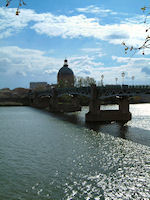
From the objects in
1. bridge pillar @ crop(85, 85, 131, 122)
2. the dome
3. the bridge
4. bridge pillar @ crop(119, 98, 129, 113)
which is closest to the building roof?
the dome

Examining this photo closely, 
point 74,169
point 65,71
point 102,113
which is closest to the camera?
point 74,169

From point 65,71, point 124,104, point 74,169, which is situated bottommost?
point 74,169

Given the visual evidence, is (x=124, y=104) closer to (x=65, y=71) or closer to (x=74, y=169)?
(x=74, y=169)

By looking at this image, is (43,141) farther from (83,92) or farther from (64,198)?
(83,92)

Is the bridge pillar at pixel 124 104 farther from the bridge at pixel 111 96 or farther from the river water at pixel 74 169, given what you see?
the river water at pixel 74 169

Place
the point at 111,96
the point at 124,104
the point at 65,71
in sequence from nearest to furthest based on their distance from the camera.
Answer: the point at 111,96, the point at 124,104, the point at 65,71

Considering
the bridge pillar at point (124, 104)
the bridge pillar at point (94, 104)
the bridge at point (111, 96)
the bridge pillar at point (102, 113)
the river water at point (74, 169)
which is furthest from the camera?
the bridge pillar at point (124, 104)

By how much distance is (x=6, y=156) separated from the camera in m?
24.1

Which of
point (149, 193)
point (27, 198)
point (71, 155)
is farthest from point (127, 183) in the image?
point (71, 155)

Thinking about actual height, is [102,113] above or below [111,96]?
below

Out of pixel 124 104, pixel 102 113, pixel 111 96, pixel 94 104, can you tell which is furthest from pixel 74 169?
pixel 124 104

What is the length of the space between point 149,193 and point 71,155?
1065 centimetres

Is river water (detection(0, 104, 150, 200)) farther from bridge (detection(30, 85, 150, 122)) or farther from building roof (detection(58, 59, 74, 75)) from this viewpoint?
building roof (detection(58, 59, 74, 75))

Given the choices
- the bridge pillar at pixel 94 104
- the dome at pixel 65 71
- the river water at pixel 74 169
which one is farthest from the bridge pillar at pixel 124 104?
the dome at pixel 65 71
